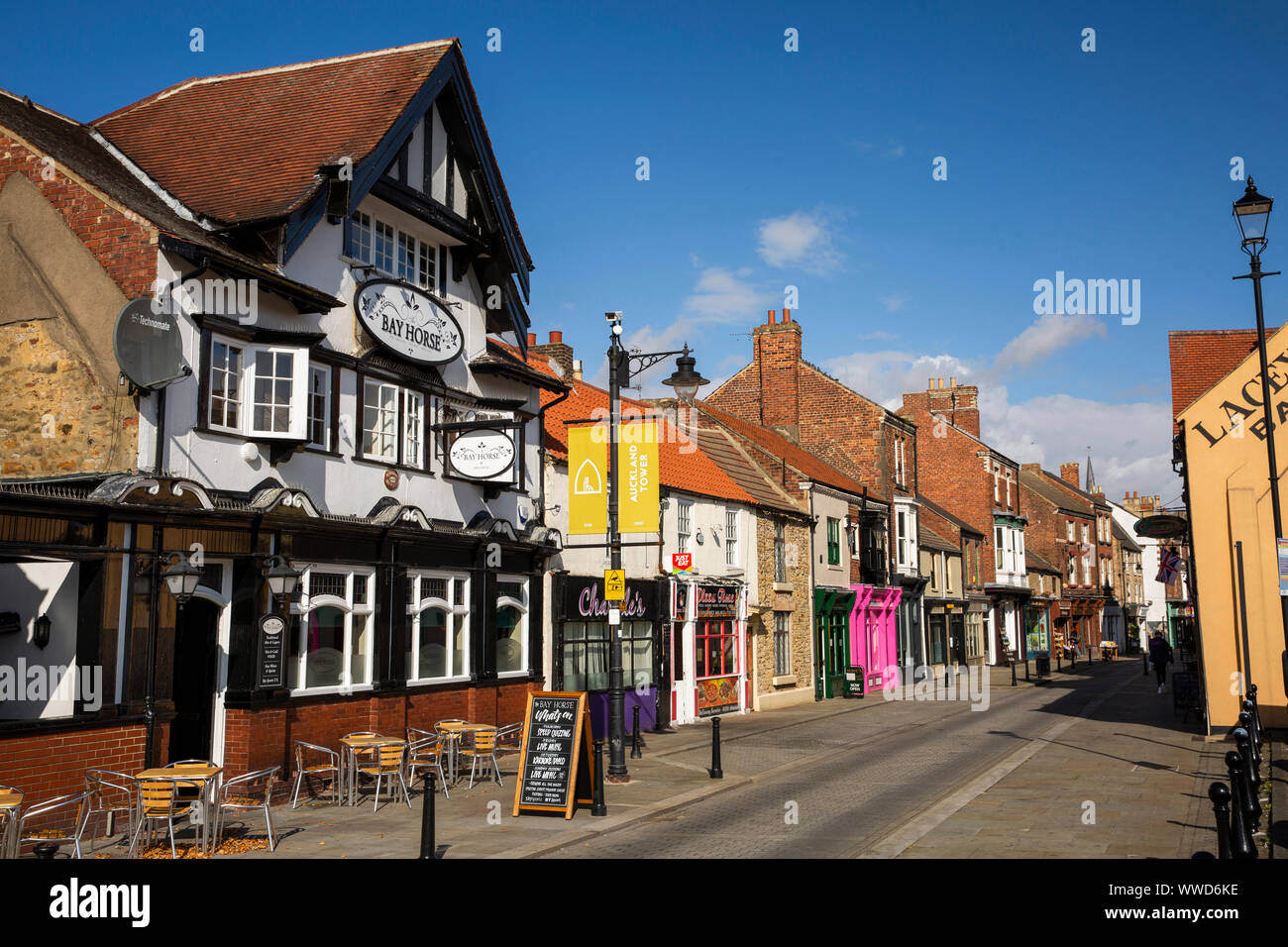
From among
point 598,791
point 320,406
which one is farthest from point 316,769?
point 320,406

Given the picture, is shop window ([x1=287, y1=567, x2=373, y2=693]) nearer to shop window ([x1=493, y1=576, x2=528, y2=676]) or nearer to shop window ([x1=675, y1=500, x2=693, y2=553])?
shop window ([x1=493, y1=576, x2=528, y2=676])

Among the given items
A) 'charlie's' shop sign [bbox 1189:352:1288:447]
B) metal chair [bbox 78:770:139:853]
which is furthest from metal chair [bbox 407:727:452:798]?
'charlie's' shop sign [bbox 1189:352:1288:447]

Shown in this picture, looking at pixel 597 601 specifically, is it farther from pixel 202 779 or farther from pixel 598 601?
pixel 202 779

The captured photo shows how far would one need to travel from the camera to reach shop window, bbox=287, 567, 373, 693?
14906 millimetres

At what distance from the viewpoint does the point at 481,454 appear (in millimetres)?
18156

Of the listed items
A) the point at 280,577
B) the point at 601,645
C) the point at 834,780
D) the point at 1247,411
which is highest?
the point at 1247,411

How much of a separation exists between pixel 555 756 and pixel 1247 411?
16097 millimetres

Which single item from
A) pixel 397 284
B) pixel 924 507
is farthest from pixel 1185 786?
pixel 924 507

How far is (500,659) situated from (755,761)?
5212mm

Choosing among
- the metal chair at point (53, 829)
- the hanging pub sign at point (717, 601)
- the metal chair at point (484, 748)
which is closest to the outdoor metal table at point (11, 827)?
the metal chair at point (53, 829)

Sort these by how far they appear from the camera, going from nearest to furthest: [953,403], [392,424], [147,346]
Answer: [147,346]
[392,424]
[953,403]

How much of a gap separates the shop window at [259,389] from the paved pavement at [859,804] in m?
5.18

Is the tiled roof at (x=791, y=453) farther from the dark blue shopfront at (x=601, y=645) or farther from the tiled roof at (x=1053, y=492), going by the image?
the tiled roof at (x=1053, y=492)
